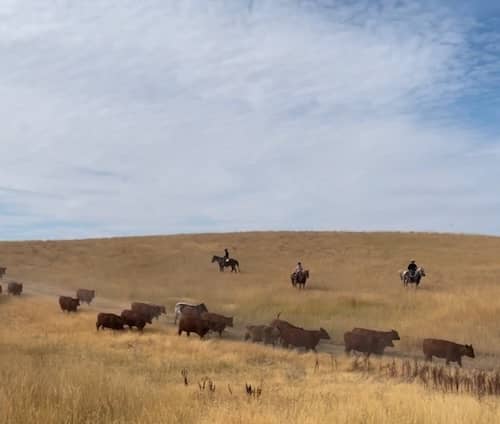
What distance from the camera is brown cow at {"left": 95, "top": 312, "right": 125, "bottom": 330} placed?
21.4 meters

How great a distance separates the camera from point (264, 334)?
2053 centimetres

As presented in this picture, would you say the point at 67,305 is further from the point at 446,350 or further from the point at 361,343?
the point at 446,350

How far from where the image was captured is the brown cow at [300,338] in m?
19.2

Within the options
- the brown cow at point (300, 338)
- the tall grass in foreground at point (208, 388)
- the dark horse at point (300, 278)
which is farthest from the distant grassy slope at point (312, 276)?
the tall grass in foreground at point (208, 388)

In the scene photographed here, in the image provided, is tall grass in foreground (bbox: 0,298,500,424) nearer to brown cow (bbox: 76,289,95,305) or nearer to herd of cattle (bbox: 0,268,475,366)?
herd of cattle (bbox: 0,268,475,366)

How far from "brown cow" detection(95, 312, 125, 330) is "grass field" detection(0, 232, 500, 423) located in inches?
25.1

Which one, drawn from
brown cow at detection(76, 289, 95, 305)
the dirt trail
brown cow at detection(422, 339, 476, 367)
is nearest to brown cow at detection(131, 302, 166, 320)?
the dirt trail

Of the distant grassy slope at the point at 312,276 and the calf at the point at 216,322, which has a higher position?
the distant grassy slope at the point at 312,276

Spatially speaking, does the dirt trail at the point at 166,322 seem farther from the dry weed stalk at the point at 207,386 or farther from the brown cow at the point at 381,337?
the dry weed stalk at the point at 207,386

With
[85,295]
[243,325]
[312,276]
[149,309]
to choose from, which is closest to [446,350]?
[243,325]

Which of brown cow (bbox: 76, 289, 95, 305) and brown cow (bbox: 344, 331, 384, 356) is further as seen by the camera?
brown cow (bbox: 76, 289, 95, 305)

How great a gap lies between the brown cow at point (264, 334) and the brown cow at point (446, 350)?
4847 mm

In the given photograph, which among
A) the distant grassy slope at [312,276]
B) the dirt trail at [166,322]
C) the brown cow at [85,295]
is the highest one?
the distant grassy slope at [312,276]

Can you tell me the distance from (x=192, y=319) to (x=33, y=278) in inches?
952
